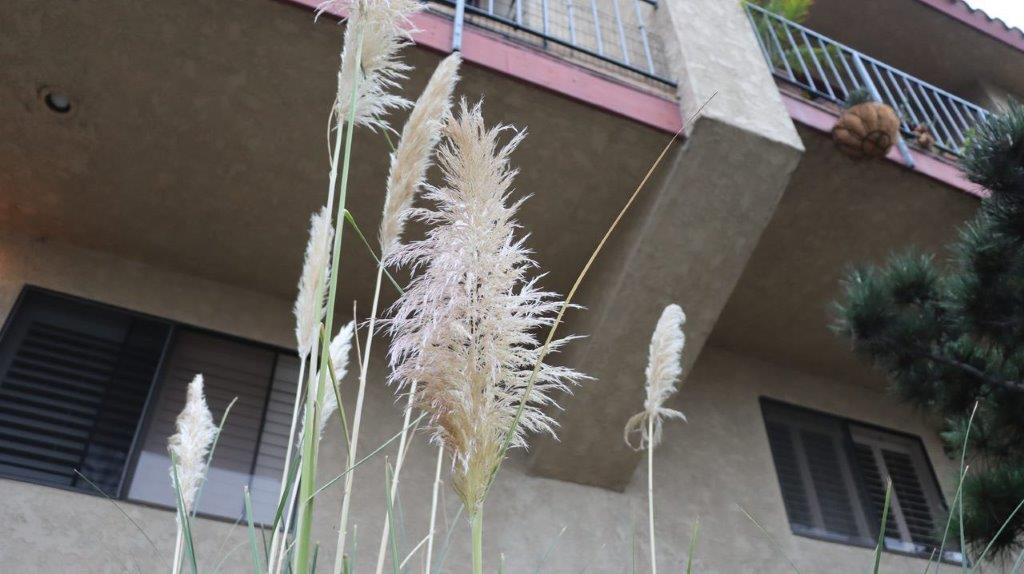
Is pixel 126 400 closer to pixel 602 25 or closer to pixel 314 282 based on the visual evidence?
pixel 314 282

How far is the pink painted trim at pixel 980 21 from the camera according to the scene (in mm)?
8016

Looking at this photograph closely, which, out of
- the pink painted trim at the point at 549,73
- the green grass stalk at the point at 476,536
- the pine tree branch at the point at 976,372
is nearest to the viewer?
the green grass stalk at the point at 476,536

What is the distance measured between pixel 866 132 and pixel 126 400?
12.6ft

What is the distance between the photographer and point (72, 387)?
411cm

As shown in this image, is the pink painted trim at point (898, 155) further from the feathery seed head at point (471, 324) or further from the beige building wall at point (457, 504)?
the feathery seed head at point (471, 324)

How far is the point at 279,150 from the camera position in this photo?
4059mm

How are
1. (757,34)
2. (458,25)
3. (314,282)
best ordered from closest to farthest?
(314,282) < (458,25) < (757,34)

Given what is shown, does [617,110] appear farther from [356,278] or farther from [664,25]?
[356,278]

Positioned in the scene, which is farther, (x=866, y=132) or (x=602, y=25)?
(x=602, y=25)

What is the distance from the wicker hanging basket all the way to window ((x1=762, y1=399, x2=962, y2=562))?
1.80 m

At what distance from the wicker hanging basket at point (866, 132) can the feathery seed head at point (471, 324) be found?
366cm

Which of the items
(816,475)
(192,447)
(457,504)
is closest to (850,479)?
(816,475)

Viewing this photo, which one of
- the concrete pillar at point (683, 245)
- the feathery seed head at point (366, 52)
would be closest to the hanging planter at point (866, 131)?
the concrete pillar at point (683, 245)

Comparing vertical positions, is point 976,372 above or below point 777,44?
below
